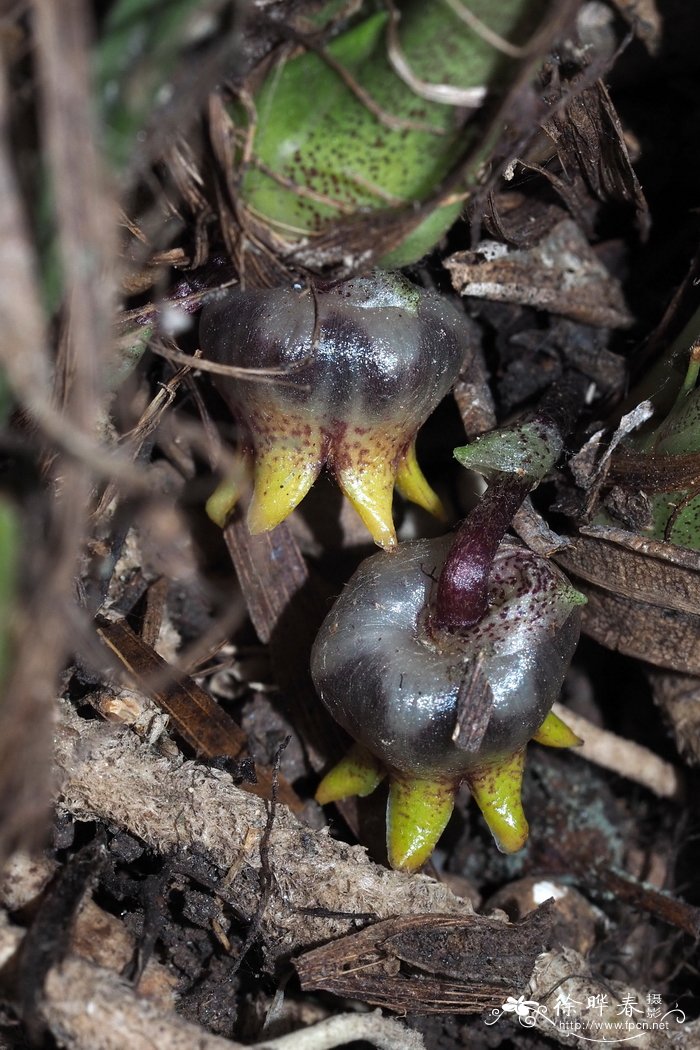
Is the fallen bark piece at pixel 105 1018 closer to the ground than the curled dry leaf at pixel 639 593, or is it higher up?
higher up

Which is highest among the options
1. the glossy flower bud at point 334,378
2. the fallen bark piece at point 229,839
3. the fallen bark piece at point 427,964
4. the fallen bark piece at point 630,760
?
the glossy flower bud at point 334,378

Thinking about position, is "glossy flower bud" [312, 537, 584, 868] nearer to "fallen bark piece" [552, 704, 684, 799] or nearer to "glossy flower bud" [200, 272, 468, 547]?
"glossy flower bud" [200, 272, 468, 547]

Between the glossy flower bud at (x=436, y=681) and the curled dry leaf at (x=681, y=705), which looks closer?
the glossy flower bud at (x=436, y=681)

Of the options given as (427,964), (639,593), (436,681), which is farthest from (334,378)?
(427,964)

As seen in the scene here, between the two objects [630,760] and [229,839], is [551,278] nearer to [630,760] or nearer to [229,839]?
[630,760]

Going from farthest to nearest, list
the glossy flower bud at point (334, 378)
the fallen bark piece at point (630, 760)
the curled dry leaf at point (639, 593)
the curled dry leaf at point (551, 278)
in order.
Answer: the fallen bark piece at point (630, 760) → the curled dry leaf at point (551, 278) → the curled dry leaf at point (639, 593) → the glossy flower bud at point (334, 378)

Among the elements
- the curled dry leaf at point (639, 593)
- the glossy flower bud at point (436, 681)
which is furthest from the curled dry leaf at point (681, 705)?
the glossy flower bud at point (436, 681)

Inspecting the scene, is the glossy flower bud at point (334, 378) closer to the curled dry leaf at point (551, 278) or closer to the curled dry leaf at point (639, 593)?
the curled dry leaf at point (551, 278)
